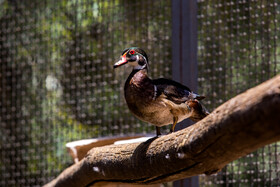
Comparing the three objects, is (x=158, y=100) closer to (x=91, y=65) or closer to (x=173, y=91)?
(x=173, y=91)

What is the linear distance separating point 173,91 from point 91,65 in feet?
4.19

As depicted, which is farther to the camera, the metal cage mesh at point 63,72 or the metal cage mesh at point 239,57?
the metal cage mesh at point 63,72

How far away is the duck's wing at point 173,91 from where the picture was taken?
1.46 meters

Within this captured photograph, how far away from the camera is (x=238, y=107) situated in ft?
2.84

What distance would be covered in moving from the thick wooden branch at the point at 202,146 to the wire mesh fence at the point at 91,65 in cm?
68

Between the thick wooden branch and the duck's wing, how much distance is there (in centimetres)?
18

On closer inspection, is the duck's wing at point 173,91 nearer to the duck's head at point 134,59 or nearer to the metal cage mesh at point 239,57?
the duck's head at point 134,59

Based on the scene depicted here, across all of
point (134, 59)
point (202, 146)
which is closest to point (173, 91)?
point (134, 59)

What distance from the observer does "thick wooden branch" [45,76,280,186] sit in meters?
0.82

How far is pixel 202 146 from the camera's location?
1008mm

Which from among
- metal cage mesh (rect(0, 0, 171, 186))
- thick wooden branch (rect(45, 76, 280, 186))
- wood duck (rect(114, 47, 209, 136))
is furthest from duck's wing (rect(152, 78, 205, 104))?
metal cage mesh (rect(0, 0, 171, 186))

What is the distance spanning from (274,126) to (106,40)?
1.99m

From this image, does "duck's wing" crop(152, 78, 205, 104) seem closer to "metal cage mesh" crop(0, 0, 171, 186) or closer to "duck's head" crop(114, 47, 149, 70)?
"duck's head" crop(114, 47, 149, 70)

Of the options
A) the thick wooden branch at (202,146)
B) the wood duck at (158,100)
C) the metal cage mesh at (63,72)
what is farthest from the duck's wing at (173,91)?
the metal cage mesh at (63,72)
